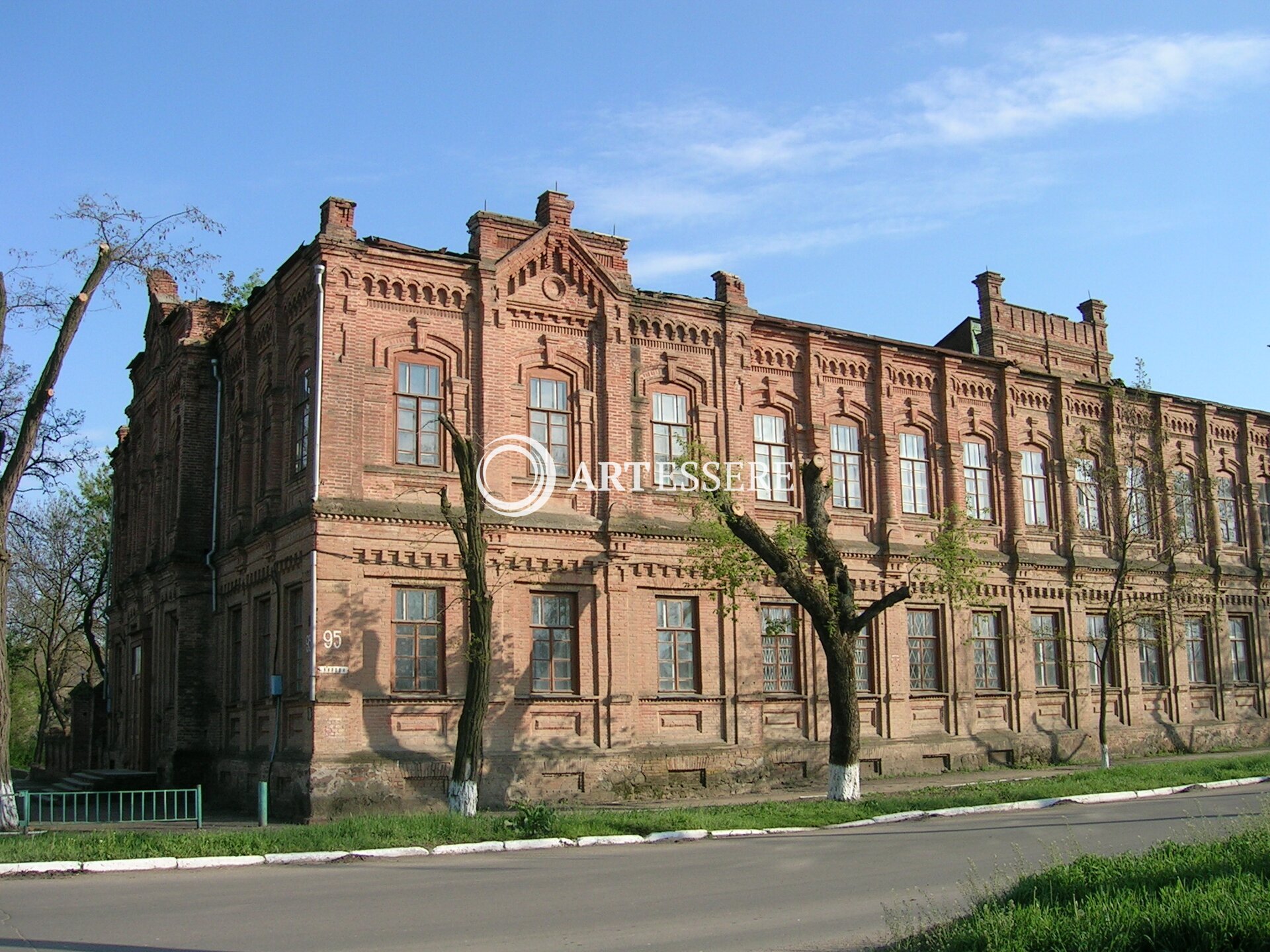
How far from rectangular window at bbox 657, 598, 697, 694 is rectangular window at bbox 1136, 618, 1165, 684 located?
534 inches

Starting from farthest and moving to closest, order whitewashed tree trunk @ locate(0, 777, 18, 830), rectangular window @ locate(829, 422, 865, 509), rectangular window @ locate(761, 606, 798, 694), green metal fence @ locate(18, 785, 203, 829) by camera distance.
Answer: rectangular window @ locate(829, 422, 865, 509), rectangular window @ locate(761, 606, 798, 694), green metal fence @ locate(18, 785, 203, 829), whitewashed tree trunk @ locate(0, 777, 18, 830)

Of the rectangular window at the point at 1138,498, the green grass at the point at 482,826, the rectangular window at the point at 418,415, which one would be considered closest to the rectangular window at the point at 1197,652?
the rectangular window at the point at 1138,498

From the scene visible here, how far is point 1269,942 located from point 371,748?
15401 millimetres

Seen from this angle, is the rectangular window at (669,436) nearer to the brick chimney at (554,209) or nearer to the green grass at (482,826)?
the brick chimney at (554,209)

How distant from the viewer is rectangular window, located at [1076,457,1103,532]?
101 ft

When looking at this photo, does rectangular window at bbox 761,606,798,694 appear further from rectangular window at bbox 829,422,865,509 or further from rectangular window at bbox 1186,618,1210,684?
rectangular window at bbox 1186,618,1210,684

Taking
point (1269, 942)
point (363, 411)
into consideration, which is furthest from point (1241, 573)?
point (1269, 942)

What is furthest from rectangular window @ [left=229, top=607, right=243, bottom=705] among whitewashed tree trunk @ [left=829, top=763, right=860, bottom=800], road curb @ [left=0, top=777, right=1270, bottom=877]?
whitewashed tree trunk @ [left=829, top=763, right=860, bottom=800]

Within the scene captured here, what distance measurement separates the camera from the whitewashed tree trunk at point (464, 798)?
59.5ft

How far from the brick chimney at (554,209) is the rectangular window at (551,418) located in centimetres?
305

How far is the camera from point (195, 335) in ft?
88.8

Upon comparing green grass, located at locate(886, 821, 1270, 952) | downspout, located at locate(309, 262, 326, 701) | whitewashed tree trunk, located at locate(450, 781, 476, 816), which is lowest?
whitewashed tree trunk, located at locate(450, 781, 476, 816)

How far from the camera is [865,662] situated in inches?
1033

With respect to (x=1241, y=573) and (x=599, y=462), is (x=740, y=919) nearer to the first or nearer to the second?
(x=599, y=462)
